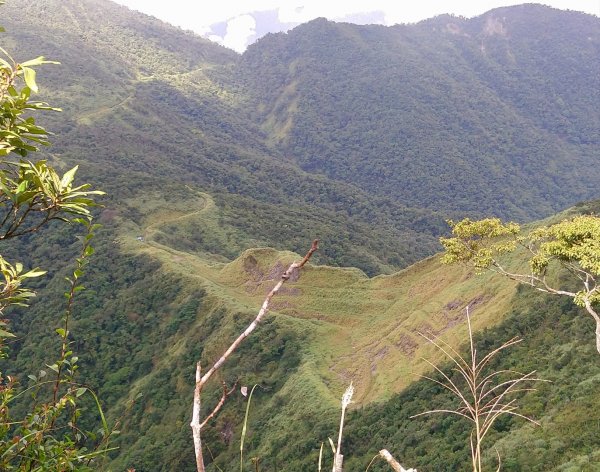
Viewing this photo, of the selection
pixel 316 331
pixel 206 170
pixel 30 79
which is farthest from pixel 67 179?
pixel 206 170

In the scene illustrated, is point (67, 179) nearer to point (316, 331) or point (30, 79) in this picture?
point (30, 79)

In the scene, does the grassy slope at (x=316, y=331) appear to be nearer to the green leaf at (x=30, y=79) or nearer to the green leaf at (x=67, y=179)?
the green leaf at (x=67, y=179)

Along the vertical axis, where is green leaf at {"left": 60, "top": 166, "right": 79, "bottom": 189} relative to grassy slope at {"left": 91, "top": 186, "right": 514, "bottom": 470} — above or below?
above

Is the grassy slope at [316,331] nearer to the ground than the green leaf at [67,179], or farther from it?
nearer to the ground

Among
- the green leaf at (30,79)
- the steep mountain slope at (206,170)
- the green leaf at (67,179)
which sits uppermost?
the green leaf at (30,79)

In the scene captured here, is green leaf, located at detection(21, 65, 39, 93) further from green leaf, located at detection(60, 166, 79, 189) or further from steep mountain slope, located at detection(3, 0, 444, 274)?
steep mountain slope, located at detection(3, 0, 444, 274)

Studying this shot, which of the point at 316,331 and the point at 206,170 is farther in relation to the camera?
the point at 206,170

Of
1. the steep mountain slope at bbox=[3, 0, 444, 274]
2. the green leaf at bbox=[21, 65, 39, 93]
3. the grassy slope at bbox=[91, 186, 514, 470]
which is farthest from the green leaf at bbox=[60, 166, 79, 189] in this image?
the steep mountain slope at bbox=[3, 0, 444, 274]

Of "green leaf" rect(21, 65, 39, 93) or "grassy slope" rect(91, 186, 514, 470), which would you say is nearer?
"green leaf" rect(21, 65, 39, 93)

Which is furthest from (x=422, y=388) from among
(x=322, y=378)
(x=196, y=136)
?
(x=196, y=136)

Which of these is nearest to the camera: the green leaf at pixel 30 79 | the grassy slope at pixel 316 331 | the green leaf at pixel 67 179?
the green leaf at pixel 30 79

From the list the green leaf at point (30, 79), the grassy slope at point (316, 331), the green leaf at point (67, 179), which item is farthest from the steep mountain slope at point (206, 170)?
the green leaf at point (30, 79)

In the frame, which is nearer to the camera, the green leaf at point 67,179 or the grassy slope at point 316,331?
the green leaf at point 67,179

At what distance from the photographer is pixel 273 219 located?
326ft
